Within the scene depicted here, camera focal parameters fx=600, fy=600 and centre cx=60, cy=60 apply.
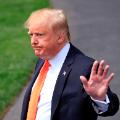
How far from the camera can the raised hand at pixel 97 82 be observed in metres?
4.12

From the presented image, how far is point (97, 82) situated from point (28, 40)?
800 centimetres

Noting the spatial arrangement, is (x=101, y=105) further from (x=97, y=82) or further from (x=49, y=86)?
(x=49, y=86)

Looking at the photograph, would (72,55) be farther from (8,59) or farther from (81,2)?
(81,2)

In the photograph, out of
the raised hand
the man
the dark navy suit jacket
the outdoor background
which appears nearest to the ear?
the man

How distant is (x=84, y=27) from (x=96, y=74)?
9.21 meters

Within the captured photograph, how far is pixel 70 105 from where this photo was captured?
436 centimetres

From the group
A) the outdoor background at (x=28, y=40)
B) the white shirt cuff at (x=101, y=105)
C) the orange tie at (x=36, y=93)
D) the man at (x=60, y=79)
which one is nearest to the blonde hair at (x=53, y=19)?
the man at (x=60, y=79)

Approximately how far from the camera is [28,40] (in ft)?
39.6

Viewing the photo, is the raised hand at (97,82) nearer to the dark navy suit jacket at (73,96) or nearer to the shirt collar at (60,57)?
the dark navy suit jacket at (73,96)

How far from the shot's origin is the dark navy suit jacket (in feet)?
14.2

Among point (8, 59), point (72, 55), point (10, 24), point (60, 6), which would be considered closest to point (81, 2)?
point (60, 6)

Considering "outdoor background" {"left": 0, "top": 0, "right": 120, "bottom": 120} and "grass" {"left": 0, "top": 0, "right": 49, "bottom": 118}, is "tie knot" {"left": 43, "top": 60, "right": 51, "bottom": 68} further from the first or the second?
"grass" {"left": 0, "top": 0, "right": 49, "bottom": 118}

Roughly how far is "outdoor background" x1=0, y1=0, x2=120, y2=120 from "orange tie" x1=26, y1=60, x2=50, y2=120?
326 centimetres

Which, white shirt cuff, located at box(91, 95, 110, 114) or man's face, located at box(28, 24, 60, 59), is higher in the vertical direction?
man's face, located at box(28, 24, 60, 59)
